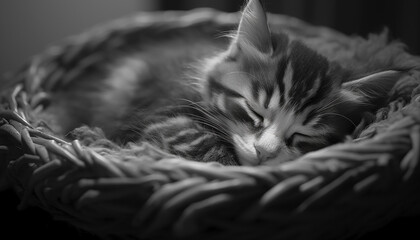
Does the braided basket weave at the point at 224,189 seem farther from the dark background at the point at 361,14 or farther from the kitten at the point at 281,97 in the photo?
the dark background at the point at 361,14

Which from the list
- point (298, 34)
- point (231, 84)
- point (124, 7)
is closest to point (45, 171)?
point (231, 84)

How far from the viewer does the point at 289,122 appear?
115 cm

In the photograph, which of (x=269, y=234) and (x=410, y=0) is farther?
(x=410, y=0)

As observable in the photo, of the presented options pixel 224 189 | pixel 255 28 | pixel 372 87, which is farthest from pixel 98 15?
pixel 224 189

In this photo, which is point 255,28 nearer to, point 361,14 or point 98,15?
point 361,14

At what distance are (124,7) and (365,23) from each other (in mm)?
1396

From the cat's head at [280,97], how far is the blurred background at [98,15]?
44.0 inches

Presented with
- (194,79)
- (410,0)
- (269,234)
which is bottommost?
(269,234)

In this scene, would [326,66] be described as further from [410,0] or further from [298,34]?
[410,0]

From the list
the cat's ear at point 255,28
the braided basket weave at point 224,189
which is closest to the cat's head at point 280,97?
the cat's ear at point 255,28

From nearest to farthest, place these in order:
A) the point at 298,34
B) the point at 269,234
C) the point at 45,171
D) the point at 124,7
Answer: the point at 269,234, the point at 45,171, the point at 298,34, the point at 124,7

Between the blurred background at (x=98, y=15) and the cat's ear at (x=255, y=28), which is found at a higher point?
the cat's ear at (x=255, y=28)

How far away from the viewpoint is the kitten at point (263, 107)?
1160mm

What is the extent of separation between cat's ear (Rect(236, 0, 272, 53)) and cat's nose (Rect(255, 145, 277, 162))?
1.16ft
